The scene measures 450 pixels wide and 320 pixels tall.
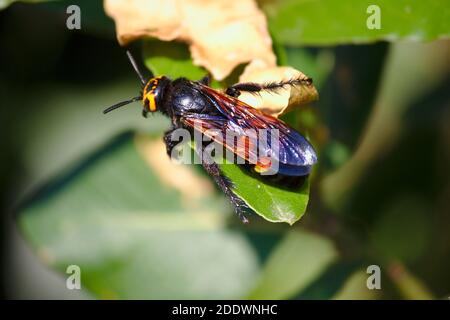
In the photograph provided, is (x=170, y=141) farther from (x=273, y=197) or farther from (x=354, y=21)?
(x=354, y=21)

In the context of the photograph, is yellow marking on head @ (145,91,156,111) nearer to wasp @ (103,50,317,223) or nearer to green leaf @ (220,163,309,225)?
wasp @ (103,50,317,223)

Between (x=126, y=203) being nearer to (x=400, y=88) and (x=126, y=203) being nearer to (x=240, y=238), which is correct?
(x=240, y=238)

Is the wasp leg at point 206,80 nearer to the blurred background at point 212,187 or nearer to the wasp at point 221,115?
the wasp at point 221,115

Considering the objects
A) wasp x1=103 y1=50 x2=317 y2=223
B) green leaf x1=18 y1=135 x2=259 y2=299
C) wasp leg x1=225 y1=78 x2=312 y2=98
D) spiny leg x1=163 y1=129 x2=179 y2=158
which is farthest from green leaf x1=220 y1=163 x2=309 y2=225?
green leaf x1=18 y1=135 x2=259 y2=299

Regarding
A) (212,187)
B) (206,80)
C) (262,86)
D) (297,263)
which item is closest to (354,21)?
(262,86)

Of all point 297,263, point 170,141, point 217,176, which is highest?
point 170,141

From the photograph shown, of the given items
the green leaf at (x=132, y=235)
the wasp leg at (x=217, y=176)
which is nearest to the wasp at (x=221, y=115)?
A: the wasp leg at (x=217, y=176)
